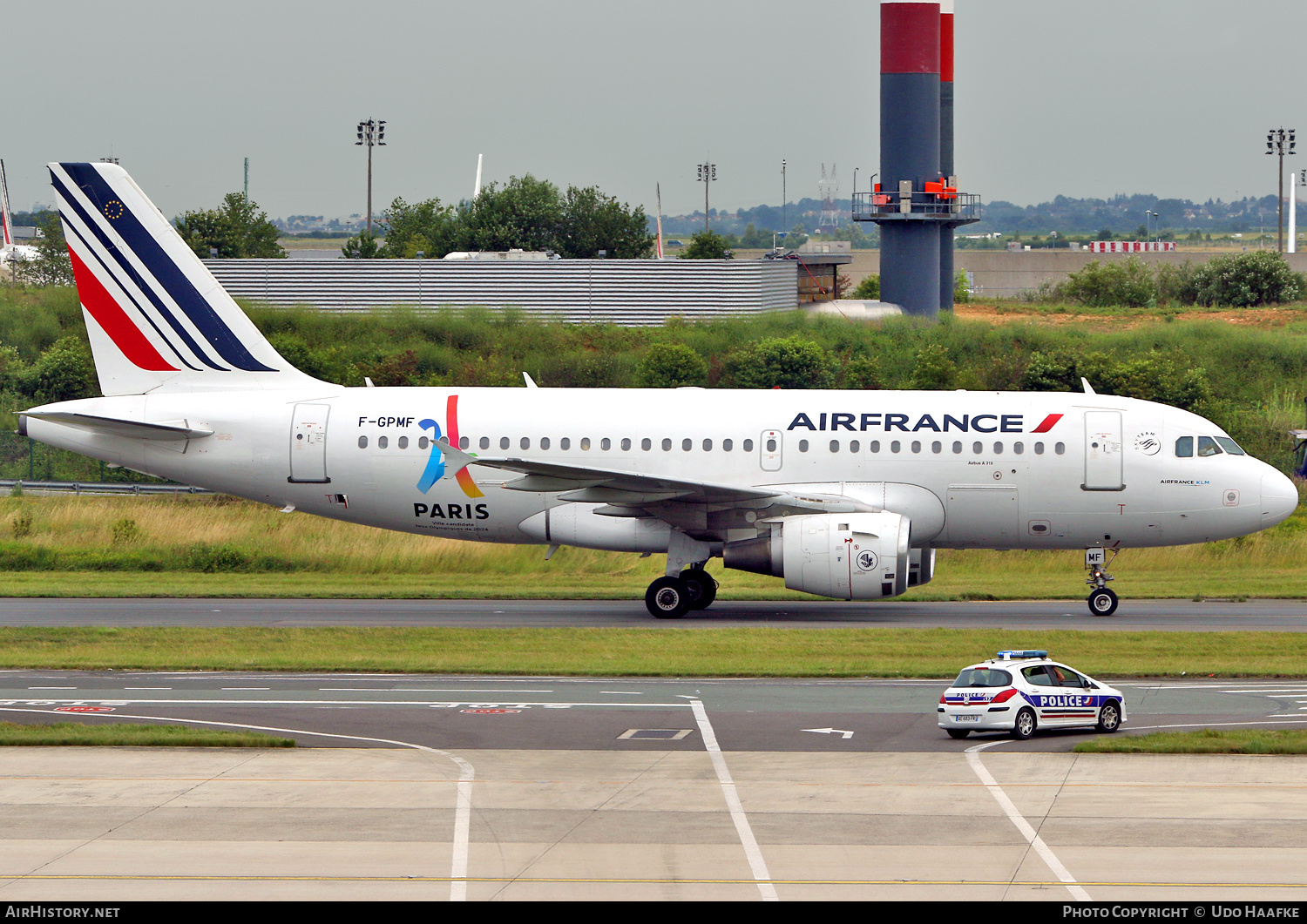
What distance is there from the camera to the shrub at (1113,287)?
97.1m

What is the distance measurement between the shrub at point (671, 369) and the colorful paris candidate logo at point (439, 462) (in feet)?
93.8

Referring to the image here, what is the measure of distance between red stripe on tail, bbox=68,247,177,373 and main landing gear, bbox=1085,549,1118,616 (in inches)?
831

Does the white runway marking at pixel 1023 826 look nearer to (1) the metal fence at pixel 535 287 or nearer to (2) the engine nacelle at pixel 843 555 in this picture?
(2) the engine nacelle at pixel 843 555

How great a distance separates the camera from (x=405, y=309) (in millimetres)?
75125

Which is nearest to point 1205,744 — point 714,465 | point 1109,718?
point 1109,718

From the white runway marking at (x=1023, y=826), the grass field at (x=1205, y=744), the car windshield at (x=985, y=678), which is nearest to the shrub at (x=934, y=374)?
the car windshield at (x=985, y=678)

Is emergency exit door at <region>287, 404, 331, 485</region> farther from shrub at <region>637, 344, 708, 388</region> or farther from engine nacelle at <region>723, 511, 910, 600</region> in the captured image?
shrub at <region>637, 344, 708, 388</region>

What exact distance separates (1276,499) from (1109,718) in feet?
43.7

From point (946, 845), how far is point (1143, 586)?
23922 millimetres

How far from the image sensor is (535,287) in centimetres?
7875

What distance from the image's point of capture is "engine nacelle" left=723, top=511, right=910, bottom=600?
29.6m

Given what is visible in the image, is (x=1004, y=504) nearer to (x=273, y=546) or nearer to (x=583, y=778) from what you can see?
(x=583, y=778)

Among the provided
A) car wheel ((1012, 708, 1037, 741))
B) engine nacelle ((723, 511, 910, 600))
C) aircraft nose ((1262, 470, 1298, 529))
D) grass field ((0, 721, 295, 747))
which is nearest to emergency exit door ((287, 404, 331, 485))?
engine nacelle ((723, 511, 910, 600))

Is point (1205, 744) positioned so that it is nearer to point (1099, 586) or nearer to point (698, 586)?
point (1099, 586)
